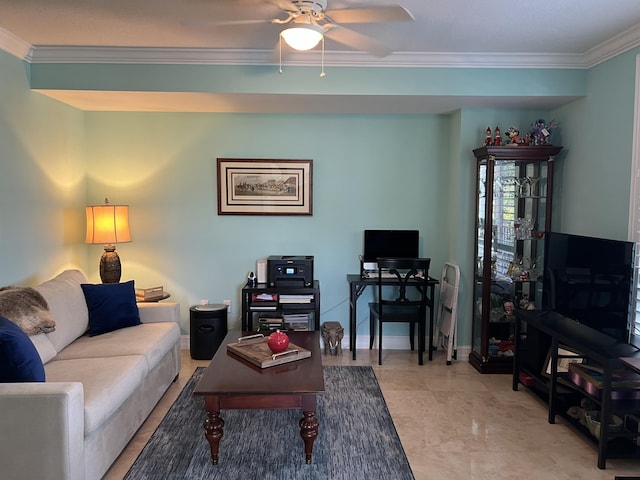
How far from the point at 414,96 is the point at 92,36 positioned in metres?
2.49

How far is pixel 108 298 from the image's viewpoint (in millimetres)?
3523

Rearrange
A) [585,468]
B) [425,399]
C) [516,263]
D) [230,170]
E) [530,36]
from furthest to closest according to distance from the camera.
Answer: [230,170]
[516,263]
[425,399]
[530,36]
[585,468]

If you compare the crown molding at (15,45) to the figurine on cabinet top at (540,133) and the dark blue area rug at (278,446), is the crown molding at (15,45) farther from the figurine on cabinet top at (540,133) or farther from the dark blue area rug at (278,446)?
the figurine on cabinet top at (540,133)

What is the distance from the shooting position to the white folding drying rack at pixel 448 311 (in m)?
4.20

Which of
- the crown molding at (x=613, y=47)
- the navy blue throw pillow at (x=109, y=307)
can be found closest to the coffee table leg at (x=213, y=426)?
the navy blue throw pillow at (x=109, y=307)

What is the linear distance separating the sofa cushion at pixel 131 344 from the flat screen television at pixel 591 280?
2946 millimetres

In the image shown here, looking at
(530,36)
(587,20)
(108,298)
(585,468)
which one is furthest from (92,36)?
(585,468)

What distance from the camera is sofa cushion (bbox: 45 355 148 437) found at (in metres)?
2.30

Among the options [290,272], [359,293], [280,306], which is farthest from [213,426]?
[359,293]

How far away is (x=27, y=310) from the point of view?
2760 mm

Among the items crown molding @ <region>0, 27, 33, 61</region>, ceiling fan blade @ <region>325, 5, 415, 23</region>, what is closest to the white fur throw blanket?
crown molding @ <region>0, 27, 33, 61</region>

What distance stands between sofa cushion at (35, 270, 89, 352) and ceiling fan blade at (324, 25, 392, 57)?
2608 mm

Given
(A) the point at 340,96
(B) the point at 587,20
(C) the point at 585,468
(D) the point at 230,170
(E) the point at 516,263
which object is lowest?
(C) the point at 585,468

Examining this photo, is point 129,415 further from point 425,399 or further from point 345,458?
point 425,399
